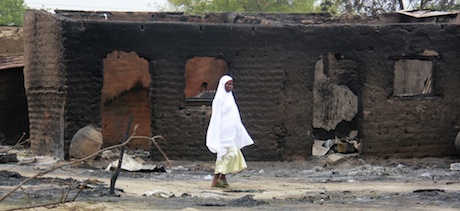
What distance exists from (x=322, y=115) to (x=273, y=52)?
6.03 m

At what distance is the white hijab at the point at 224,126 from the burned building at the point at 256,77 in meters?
4.12

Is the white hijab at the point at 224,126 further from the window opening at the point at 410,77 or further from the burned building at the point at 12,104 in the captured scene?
the window opening at the point at 410,77

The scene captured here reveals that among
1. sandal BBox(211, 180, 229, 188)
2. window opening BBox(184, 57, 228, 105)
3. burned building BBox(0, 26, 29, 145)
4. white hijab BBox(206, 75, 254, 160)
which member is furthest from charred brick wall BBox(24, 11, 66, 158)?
sandal BBox(211, 180, 229, 188)

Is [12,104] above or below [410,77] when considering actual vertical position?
below

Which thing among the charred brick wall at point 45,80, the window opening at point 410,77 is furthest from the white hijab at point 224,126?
the window opening at point 410,77

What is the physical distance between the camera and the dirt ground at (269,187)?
9.53 metres

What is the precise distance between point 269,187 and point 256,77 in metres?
4.27

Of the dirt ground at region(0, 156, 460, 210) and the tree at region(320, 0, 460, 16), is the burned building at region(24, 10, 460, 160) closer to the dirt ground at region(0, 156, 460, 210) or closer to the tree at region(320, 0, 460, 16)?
the dirt ground at region(0, 156, 460, 210)

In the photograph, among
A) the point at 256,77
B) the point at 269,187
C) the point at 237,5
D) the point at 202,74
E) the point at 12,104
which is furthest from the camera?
the point at 237,5

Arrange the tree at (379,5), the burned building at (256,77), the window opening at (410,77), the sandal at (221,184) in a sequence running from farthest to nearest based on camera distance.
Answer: the tree at (379,5), the window opening at (410,77), the burned building at (256,77), the sandal at (221,184)

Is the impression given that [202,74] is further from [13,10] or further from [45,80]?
[13,10]

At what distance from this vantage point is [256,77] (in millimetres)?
16234

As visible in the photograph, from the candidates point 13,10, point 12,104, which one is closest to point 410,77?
point 12,104

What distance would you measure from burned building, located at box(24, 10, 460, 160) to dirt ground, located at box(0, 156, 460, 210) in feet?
1.56
